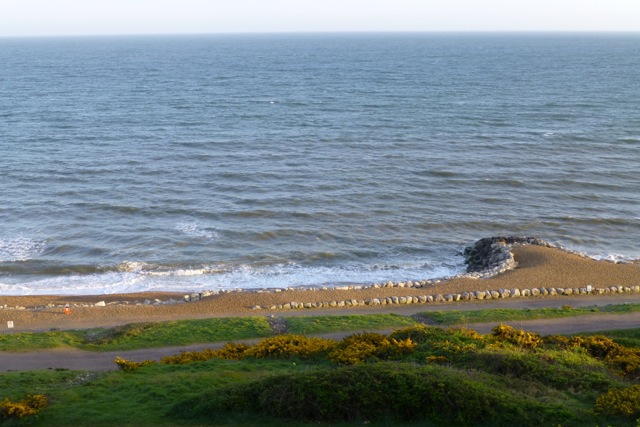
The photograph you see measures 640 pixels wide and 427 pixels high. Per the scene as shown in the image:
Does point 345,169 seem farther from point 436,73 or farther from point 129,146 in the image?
point 436,73

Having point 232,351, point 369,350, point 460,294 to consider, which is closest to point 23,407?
point 232,351

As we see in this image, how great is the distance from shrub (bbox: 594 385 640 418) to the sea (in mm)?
20585

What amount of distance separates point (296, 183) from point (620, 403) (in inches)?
1470

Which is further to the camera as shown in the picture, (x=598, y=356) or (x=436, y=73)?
(x=436, y=73)

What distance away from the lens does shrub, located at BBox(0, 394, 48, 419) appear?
51.0 ft

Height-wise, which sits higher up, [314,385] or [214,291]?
[314,385]

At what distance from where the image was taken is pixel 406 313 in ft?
90.1

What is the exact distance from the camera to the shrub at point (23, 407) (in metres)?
15.6

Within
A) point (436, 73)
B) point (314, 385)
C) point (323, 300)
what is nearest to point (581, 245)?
point (323, 300)

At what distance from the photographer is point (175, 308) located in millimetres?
28750

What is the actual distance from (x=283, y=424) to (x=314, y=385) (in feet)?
3.43

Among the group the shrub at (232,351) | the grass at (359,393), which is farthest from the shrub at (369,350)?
the shrub at (232,351)

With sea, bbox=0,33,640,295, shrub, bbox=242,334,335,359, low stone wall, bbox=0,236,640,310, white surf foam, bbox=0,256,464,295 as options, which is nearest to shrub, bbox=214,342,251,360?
shrub, bbox=242,334,335,359

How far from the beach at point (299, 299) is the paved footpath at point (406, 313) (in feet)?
0.56
